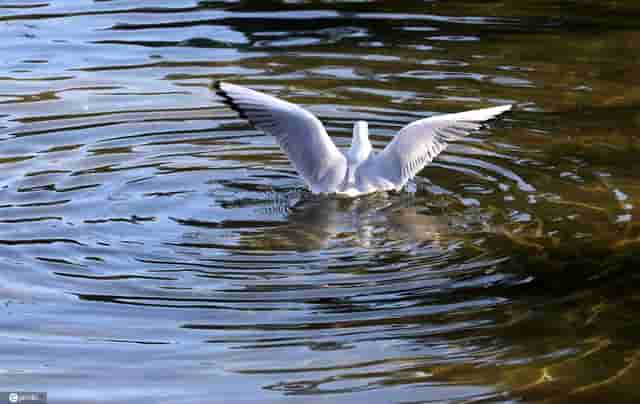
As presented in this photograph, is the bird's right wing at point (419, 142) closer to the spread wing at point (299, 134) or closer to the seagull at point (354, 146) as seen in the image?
the seagull at point (354, 146)

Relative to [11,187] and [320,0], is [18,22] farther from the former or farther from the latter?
[11,187]

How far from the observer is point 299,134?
957 centimetres

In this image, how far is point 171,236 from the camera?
830 cm

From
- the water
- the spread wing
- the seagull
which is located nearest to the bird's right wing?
the seagull

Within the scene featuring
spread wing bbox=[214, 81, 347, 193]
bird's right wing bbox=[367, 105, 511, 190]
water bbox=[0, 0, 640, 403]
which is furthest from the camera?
spread wing bbox=[214, 81, 347, 193]

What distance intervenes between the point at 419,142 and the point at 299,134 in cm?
93

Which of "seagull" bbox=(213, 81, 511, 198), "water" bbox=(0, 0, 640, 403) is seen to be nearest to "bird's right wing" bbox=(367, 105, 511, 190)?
"seagull" bbox=(213, 81, 511, 198)

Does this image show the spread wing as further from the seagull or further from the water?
the water

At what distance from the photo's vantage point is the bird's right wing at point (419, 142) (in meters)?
9.40

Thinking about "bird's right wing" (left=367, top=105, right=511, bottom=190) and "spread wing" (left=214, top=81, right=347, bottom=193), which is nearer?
"bird's right wing" (left=367, top=105, right=511, bottom=190)

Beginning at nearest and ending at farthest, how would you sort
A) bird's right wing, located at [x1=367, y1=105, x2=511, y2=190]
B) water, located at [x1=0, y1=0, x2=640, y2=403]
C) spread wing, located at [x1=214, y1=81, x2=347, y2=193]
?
water, located at [x1=0, y1=0, x2=640, y2=403] < bird's right wing, located at [x1=367, y1=105, x2=511, y2=190] < spread wing, located at [x1=214, y1=81, x2=347, y2=193]

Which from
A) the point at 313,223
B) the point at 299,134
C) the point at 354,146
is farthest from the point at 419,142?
the point at 313,223

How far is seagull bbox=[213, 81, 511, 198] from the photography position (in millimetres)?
9422

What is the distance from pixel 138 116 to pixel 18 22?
4512 millimetres
